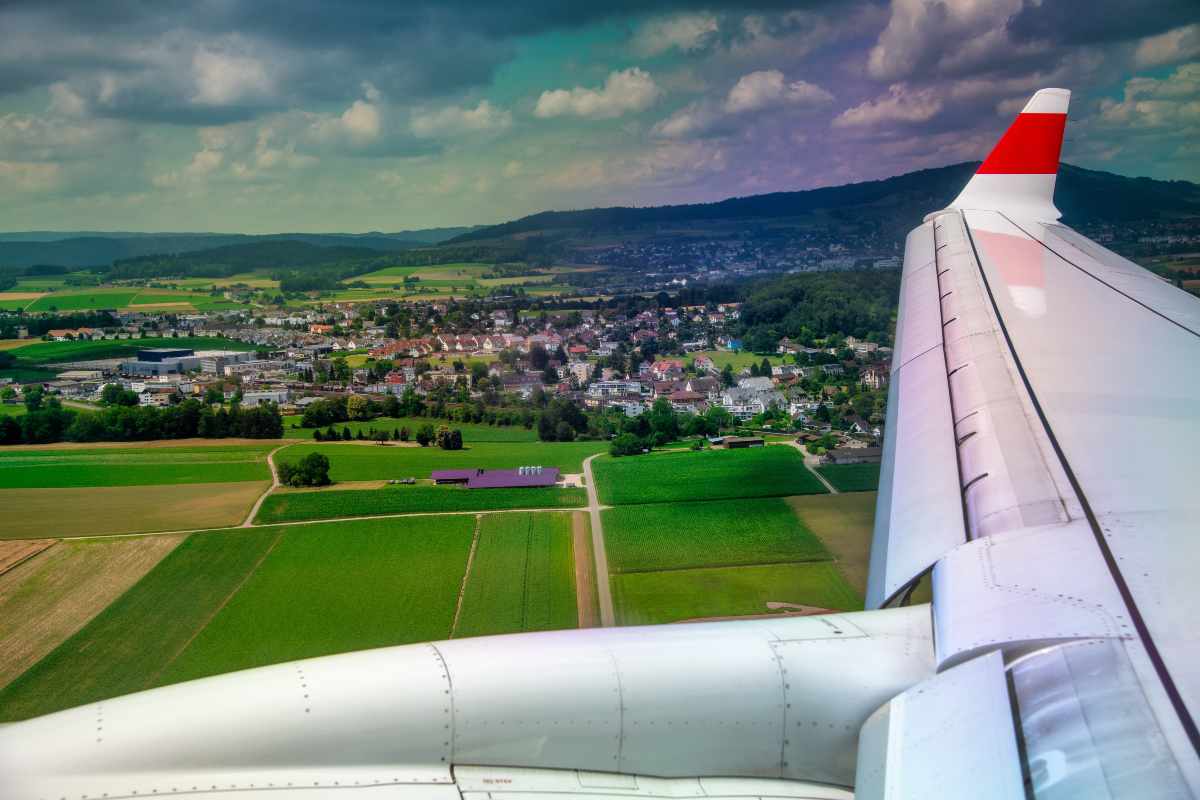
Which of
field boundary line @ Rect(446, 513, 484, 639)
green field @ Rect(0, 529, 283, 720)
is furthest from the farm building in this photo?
green field @ Rect(0, 529, 283, 720)

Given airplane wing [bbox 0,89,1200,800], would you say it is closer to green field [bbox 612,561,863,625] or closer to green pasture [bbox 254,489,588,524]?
green field [bbox 612,561,863,625]

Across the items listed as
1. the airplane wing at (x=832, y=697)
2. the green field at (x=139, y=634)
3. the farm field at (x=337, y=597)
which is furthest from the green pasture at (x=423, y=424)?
the airplane wing at (x=832, y=697)

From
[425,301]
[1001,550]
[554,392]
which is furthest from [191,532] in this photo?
[425,301]

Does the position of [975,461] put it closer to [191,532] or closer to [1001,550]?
[1001,550]

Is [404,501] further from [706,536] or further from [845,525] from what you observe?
[845,525]

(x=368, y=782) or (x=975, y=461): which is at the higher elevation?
(x=975, y=461)

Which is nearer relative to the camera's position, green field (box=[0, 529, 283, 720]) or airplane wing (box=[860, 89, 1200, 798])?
airplane wing (box=[860, 89, 1200, 798])

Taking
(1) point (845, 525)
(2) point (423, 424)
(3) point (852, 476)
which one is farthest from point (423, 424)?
(1) point (845, 525)
